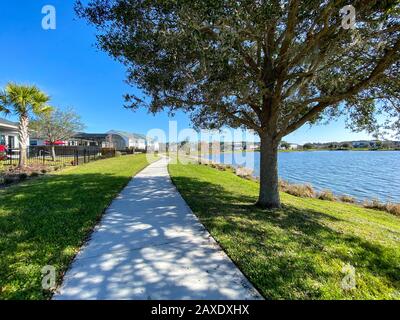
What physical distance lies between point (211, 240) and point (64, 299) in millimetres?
2485

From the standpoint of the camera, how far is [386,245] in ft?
17.8

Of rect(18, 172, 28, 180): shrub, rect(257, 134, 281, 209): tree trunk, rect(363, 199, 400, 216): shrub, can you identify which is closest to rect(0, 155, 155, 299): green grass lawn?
rect(18, 172, 28, 180): shrub

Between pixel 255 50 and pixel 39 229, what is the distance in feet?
22.9

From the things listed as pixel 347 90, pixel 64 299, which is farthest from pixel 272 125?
pixel 64 299

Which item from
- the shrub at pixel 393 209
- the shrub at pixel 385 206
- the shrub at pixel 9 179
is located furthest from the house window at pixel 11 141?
the shrub at pixel 393 209

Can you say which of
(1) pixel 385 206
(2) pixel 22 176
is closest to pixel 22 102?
(2) pixel 22 176

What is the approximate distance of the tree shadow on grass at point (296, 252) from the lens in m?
3.32

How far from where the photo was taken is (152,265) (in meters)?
3.61

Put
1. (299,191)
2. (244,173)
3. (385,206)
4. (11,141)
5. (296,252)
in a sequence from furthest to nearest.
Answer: (11,141)
(244,173)
(299,191)
(385,206)
(296,252)

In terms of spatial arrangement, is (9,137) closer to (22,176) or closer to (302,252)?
(22,176)

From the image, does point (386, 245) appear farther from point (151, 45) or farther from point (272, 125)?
point (151, 45)

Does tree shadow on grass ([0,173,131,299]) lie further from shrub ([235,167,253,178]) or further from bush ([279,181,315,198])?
shrub ([235,167,253,178])

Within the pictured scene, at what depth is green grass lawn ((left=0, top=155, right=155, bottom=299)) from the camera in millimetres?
3230

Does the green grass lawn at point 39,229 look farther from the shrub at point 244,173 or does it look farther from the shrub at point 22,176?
the shrub at point 244,173
